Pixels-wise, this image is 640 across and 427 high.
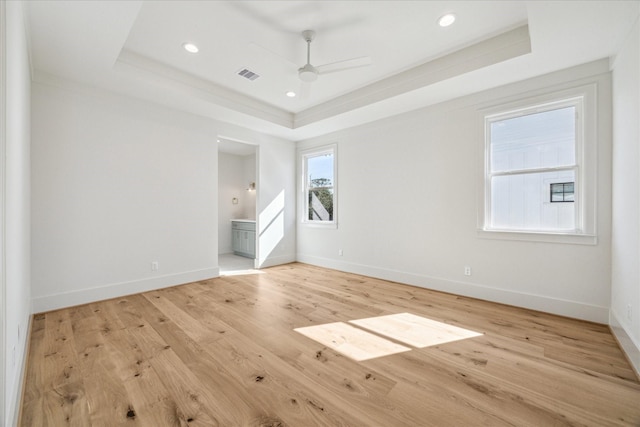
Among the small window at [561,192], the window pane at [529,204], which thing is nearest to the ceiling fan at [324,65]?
the window pane at [529,204]

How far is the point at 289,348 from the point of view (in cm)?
233

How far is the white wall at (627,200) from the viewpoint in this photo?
2.19m

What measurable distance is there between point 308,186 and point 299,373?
176 inches

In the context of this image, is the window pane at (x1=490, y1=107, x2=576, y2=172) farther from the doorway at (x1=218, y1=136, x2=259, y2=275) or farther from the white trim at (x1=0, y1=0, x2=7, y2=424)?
the doorway at (x1=218, y1=136, x2=259, y2=275)

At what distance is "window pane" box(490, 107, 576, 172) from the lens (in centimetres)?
307

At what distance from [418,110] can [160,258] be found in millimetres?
4570

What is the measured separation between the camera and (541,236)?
3.15 meters

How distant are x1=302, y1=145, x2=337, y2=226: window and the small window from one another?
333 centimetres

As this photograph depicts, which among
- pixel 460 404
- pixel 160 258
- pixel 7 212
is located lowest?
pixel 460 404

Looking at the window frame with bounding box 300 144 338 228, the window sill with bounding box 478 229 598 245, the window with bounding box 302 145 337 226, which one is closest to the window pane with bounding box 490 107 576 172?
the window sill with bounding box 478 229 598 245

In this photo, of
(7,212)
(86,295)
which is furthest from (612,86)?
(86,295)

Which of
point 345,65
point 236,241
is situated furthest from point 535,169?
point 236,241

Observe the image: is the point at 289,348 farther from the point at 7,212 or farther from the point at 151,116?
the point at 151,116

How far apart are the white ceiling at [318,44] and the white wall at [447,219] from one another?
1.27 ft
